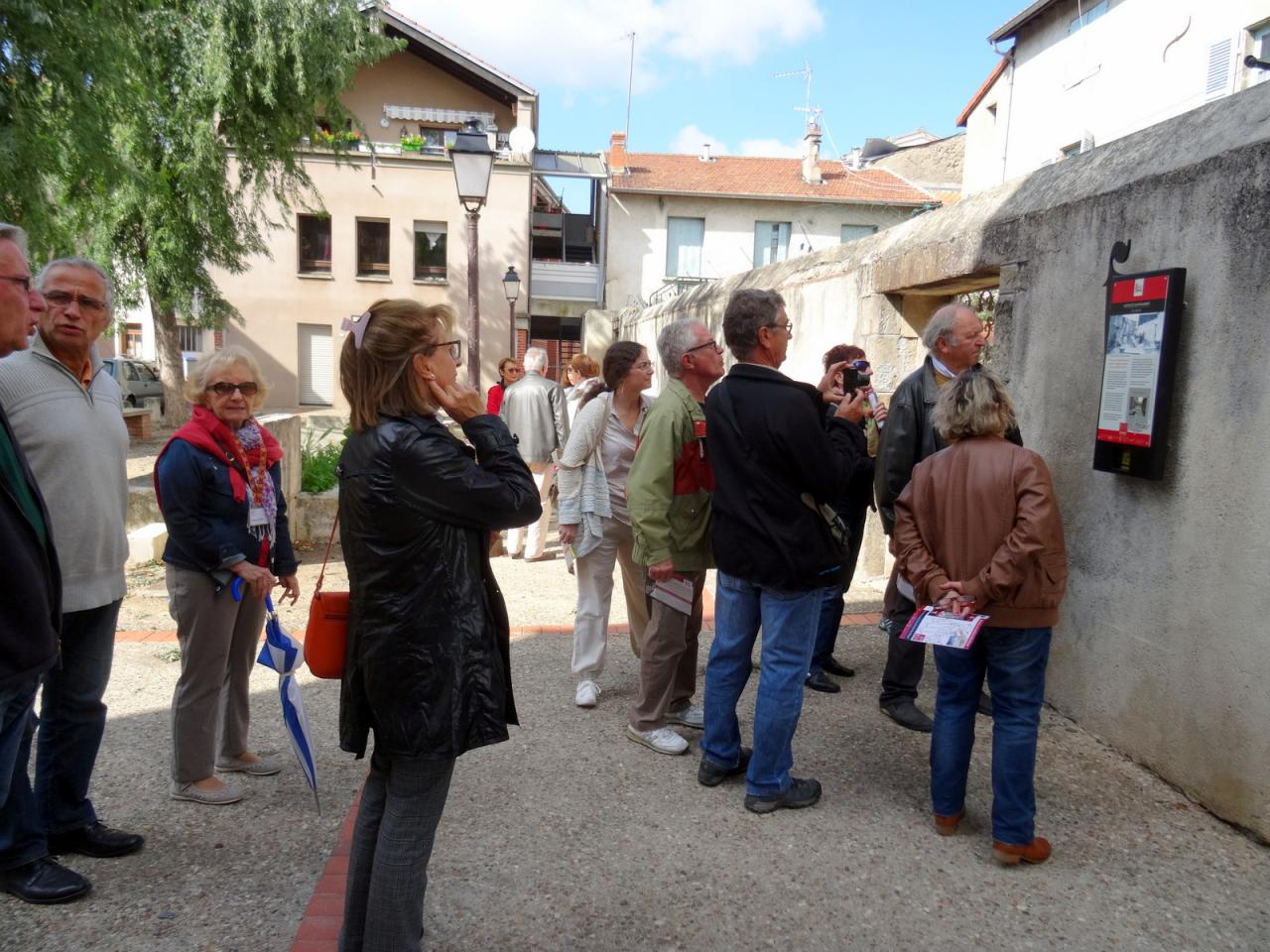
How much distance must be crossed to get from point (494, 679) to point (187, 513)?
151 cm

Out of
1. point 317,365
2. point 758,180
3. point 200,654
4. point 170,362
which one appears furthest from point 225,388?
point 758,180

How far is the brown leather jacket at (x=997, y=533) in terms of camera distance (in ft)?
9.32

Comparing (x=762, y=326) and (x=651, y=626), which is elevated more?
(x=762, y=326)

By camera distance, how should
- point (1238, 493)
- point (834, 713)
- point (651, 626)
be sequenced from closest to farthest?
point (1238, 493), point (651, 626), point (834, 713)

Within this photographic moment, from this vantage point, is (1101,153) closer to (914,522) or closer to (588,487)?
(914,522)

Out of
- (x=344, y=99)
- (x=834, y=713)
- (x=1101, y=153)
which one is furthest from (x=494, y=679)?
(x=344, y=99)

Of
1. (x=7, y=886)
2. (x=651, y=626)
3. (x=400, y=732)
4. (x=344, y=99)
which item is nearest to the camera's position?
(x=400, y=732)

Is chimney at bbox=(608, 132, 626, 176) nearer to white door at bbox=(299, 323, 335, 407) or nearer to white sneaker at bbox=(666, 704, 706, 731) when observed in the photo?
white door at bbox=(299, 323, 335, 407)

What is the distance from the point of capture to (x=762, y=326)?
11.0 feet

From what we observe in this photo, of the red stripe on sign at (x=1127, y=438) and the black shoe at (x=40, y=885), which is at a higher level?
the red stripe on sign at (x=1127, y=438)

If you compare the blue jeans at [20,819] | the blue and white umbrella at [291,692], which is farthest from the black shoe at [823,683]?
the blue jeans at [20,819]

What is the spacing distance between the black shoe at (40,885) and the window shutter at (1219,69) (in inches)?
721

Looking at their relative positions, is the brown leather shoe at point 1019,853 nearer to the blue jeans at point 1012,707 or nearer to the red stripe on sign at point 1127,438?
the blue jeans at point 1012,707

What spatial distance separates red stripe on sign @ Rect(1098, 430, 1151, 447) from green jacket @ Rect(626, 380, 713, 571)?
5.19 feet
